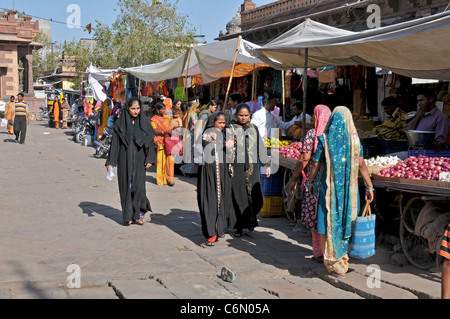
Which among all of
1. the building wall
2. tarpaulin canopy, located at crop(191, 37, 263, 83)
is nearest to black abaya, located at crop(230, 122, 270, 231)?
tarpaulin canopy, located at crop(191, 37, 263, 83)

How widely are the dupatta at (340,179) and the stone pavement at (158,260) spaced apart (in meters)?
0.43

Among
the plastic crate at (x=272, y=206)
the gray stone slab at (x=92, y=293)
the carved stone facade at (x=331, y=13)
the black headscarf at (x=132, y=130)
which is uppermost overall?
the carved stone facade at (x=331, y=13)

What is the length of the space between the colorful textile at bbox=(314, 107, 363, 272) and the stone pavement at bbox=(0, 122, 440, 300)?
389 mm

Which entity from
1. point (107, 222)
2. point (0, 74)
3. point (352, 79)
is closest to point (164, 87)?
point (352, 79)

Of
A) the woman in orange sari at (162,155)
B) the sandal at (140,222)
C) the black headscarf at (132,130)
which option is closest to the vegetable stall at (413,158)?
the black headscarf at (132,130)

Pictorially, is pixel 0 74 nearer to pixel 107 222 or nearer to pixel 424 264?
pixel 107 222

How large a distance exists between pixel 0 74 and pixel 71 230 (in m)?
40.5

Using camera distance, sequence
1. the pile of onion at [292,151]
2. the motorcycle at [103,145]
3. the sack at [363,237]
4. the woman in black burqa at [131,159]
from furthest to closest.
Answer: the motorcycle at [103,145] → the pile of onion at [292,151] → the woman in black burqa at [131,159] → the sack at [363,237]

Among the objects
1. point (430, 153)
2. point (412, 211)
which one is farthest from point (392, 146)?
point (412, 211)

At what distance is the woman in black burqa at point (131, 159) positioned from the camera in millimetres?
7816

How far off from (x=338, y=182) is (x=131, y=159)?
11.4 ft

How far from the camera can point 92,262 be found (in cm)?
594

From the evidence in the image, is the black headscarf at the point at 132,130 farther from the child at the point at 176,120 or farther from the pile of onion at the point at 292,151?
the child at the point at 176,120

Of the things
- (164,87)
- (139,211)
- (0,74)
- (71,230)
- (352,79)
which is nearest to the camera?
(71,230)
